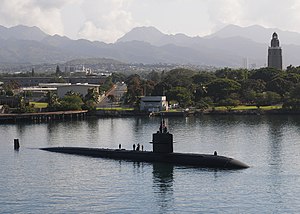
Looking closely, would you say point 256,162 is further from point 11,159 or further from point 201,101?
point 201,101

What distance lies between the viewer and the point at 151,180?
117ft

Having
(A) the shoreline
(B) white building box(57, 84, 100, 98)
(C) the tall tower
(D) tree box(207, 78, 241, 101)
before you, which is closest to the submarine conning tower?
(A) the shoreline

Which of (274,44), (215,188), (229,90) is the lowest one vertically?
(215,188)

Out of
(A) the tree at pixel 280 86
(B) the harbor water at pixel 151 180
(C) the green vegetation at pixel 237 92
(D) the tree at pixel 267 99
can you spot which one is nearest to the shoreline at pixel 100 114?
(C) the green vegetation at pixel 237 92

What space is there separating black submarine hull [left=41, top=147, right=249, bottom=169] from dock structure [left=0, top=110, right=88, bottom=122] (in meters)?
44.8

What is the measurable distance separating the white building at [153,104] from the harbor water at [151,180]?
38.7 m

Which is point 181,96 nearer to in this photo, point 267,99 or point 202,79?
point 267,99

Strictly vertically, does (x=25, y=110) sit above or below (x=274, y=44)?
below

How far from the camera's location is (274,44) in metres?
158

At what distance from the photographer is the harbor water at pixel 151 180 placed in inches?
1148

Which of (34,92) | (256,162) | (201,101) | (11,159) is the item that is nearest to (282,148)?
(256,162)

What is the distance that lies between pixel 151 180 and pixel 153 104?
6306 cm

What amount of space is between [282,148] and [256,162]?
337 inches

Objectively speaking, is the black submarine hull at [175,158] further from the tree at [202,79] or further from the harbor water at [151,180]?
the tree at [202,79]
